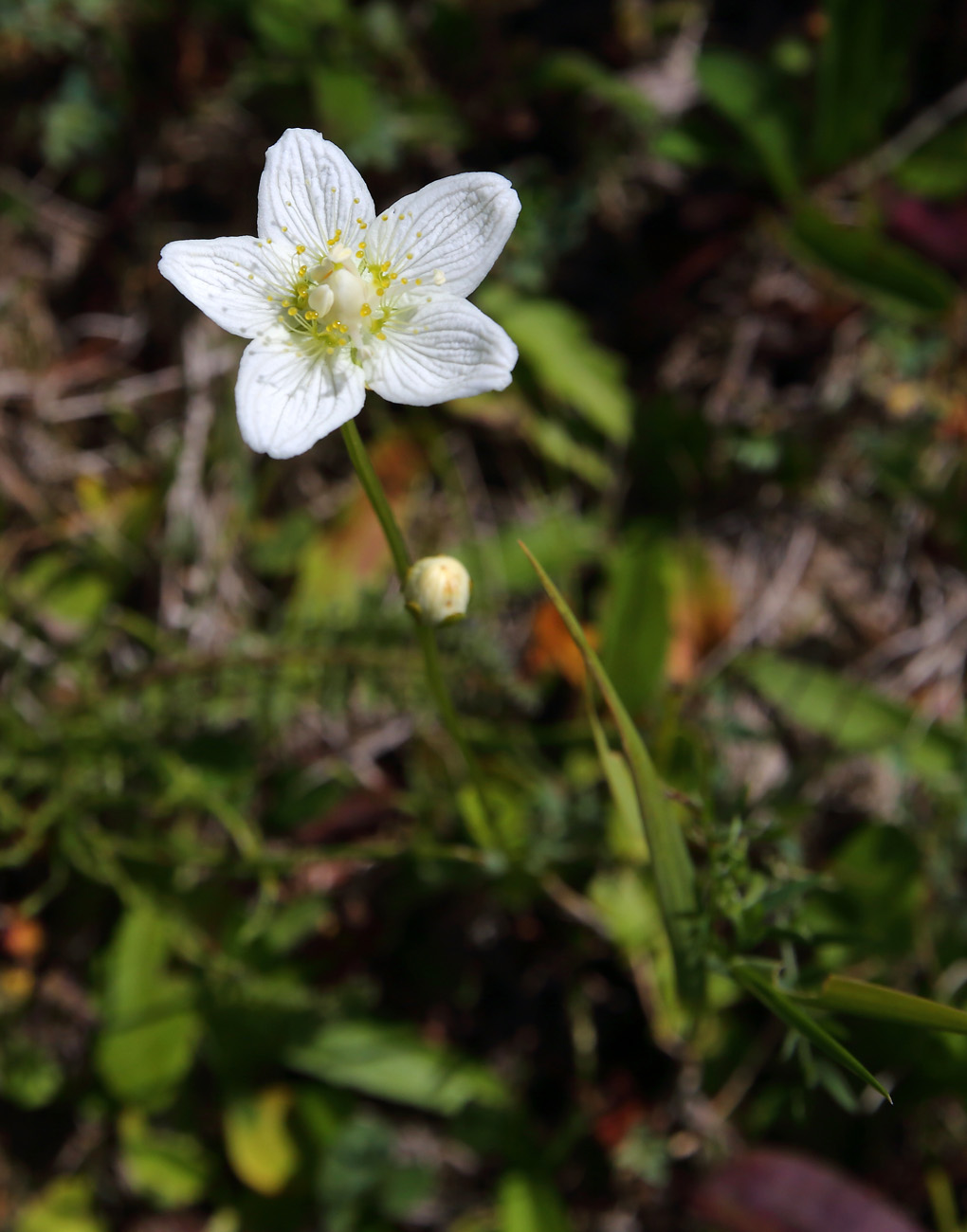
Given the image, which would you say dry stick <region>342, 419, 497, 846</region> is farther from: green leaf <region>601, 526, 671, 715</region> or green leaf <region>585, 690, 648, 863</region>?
green leaf <region>601, 526, 671, 715</region>

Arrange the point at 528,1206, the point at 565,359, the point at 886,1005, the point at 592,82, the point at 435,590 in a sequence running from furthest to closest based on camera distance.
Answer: the point at 565,359 < the point at 592,82 < the point at 528,1206 < the point at 435,590 < the point at 886,1005

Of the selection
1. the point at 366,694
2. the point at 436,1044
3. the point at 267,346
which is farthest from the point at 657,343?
the point at 436,1044

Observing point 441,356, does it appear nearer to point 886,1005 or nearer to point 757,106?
point 886,1005

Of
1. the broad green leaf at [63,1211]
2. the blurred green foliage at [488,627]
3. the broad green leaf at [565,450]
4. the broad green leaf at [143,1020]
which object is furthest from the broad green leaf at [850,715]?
the broad green leaf at [63,1211]

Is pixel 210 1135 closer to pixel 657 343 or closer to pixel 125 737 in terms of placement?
pixel 125 737

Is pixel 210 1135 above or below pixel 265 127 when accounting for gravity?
below

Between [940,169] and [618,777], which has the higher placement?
[940,169]

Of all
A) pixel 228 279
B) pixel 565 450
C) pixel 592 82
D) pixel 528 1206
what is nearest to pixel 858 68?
pixel 592 82
